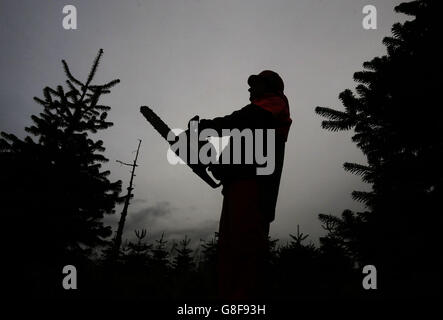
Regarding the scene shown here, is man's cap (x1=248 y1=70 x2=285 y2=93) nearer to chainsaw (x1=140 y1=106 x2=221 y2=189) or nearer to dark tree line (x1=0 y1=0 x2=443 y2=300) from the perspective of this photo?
chainsaw (x1=140 y1=106 x2=221 y2=189)

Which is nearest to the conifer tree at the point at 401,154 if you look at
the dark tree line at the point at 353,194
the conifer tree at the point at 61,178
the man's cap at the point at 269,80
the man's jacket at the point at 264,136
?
the dark tree line at the point at 353,194

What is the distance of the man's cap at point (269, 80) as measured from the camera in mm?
2674

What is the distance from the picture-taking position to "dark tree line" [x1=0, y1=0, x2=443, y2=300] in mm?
3529

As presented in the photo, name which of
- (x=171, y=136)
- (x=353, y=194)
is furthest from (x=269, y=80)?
(x=353, y=194)

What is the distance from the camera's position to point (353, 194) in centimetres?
430

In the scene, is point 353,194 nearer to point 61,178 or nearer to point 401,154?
point 401,154

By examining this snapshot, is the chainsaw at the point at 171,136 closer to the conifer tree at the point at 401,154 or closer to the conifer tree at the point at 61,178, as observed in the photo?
the conifer tree at the point at 401,154

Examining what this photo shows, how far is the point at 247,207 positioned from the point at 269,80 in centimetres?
127

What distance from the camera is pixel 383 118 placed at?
14.3ft

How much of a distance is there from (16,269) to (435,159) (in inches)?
316

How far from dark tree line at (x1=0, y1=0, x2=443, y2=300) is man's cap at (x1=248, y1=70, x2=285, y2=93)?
1895mm

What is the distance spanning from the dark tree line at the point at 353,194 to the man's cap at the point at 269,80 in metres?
1.89
